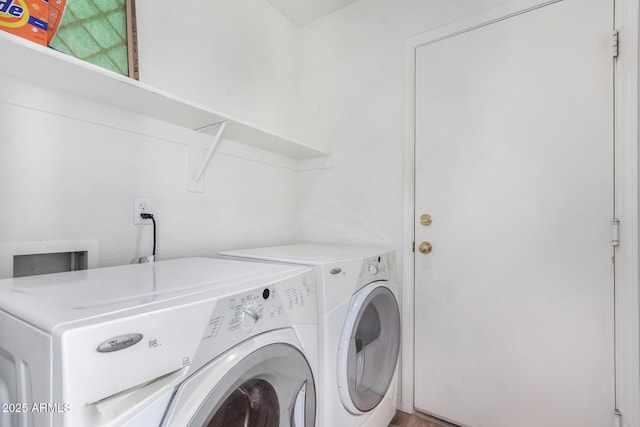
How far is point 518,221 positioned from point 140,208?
69.1 inches

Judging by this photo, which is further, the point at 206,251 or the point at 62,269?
the point at 206,251

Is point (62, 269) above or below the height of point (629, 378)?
above

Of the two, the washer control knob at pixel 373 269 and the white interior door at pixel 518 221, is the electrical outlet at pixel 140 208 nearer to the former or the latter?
the washer control knob at pixel 373 269

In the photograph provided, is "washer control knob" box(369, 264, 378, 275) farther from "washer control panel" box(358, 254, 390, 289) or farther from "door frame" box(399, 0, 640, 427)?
"door frame" box(399, 0, 640, 427)

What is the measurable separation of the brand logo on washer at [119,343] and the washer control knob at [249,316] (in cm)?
24

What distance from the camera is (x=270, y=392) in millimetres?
874

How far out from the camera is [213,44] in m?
1.67

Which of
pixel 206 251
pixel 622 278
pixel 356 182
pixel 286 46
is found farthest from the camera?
pixel 286 46

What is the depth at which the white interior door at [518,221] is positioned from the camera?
1299 mm

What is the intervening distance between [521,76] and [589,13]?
0.33m

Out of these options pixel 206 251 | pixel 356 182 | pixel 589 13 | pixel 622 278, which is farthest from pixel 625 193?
pixel 206 251

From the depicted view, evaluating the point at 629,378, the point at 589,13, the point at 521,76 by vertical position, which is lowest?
the point at 629,378

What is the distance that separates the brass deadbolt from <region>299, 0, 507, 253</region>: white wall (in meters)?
0.13

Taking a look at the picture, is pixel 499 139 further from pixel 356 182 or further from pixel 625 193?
pixel 356 182
